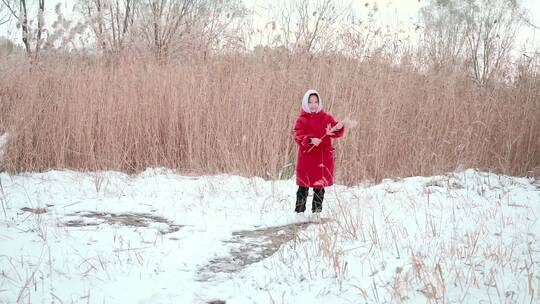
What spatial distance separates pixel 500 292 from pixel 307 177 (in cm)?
196

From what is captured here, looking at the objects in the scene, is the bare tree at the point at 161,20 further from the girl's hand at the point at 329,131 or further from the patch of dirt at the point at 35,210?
the girl's hand at the point at 329,131

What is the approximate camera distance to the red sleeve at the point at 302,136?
3.91 meters

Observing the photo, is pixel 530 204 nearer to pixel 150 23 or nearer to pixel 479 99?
pixel 479 99

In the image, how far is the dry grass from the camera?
235 inches

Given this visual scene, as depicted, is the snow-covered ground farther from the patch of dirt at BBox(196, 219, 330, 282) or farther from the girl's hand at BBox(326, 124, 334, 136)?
the girl's hand at BBox(326, 124, 334, 136)

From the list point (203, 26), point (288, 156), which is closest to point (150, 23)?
point (203, 26)

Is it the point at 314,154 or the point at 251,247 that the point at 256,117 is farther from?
the point at 251,247

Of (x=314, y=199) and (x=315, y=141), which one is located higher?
(x=315, y=141)

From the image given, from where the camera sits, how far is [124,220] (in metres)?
3.87

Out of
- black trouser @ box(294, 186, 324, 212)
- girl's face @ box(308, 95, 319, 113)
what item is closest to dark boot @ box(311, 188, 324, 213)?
black trouser @ box(294, 186, 324, 212)

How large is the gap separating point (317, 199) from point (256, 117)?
2342 millimetres

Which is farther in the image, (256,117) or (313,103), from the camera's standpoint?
(256,117)

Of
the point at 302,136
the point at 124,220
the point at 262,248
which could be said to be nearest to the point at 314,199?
→ the point at 302,136

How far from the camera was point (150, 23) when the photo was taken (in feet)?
31.6
